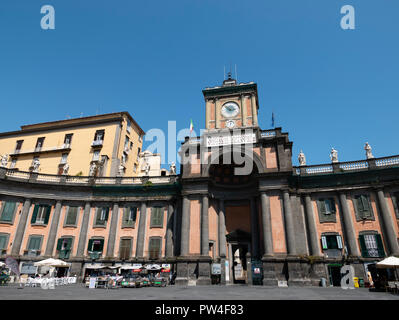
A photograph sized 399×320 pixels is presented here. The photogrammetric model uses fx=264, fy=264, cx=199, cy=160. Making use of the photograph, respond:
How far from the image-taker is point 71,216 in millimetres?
31781

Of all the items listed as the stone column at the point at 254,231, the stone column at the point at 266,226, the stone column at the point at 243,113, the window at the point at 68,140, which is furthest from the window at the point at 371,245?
the window at the point at 68,140

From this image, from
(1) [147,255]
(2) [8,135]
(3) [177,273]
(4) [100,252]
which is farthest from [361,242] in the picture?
(2) [8,135]

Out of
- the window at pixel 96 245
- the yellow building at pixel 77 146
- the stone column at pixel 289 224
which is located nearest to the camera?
the stone column at pixel 289 224

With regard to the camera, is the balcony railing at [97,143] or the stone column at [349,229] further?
the balcony railing at [97,143]

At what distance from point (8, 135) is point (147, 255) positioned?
35075mm

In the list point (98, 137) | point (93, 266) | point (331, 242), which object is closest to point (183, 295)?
point (331, 242)

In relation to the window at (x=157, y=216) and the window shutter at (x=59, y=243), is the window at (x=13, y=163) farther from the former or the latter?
the window at (x=157, y=216)

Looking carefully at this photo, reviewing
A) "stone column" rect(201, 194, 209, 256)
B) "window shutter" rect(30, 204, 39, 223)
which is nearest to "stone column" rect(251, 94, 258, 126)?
"stone column" rect(201, 194, 209, 256)

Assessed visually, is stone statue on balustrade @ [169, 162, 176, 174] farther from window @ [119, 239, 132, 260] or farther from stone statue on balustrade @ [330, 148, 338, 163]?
stone statue on balustrade @ [330, 148, 338, 163]

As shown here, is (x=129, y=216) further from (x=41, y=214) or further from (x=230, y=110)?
(x=230, y=110)

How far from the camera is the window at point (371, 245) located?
2456 centimetres

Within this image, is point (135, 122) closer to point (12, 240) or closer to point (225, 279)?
point (12, 240)

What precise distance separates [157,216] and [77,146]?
64.1 feet

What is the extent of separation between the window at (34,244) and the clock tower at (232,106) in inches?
944
